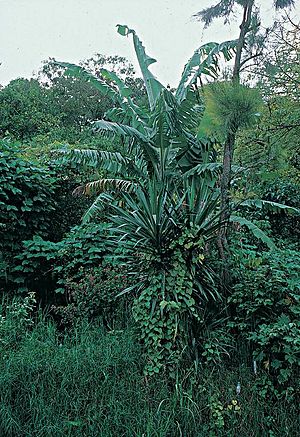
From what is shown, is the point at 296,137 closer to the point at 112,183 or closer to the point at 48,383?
the point at 112,183

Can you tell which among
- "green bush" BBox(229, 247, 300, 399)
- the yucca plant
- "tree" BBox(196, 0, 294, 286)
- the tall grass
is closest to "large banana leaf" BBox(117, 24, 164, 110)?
the yucca plant

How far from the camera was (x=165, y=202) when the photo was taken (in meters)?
4.46

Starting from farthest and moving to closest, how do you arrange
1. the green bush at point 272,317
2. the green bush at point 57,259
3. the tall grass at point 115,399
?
the green bush at point 57,259, the green bush at point 272,317, the tall grass at point 115,399

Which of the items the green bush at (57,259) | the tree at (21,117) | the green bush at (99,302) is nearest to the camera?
the green bush at (99,302)

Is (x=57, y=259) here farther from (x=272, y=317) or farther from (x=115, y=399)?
(x=272, y=317)

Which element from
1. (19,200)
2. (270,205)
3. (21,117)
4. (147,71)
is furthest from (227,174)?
(21,117)

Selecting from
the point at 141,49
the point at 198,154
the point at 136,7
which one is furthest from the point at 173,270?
the point at 136,7

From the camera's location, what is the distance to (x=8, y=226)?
5.91m

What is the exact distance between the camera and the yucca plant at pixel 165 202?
13.7 feet

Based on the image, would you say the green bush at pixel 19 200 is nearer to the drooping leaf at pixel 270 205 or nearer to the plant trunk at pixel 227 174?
the plant trunk at pixel 227 174

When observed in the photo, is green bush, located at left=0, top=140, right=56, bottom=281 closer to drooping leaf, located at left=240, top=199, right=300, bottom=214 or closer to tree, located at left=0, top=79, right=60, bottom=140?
drooping leaf, located at left=240, top=199, right=300, bottom=214

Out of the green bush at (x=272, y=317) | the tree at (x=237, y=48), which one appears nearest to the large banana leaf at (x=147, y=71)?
the tree at (x=237, y=48)

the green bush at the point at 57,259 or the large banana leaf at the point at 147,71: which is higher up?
the large banana leaf at the point at 147,71

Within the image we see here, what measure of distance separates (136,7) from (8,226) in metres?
4.78
